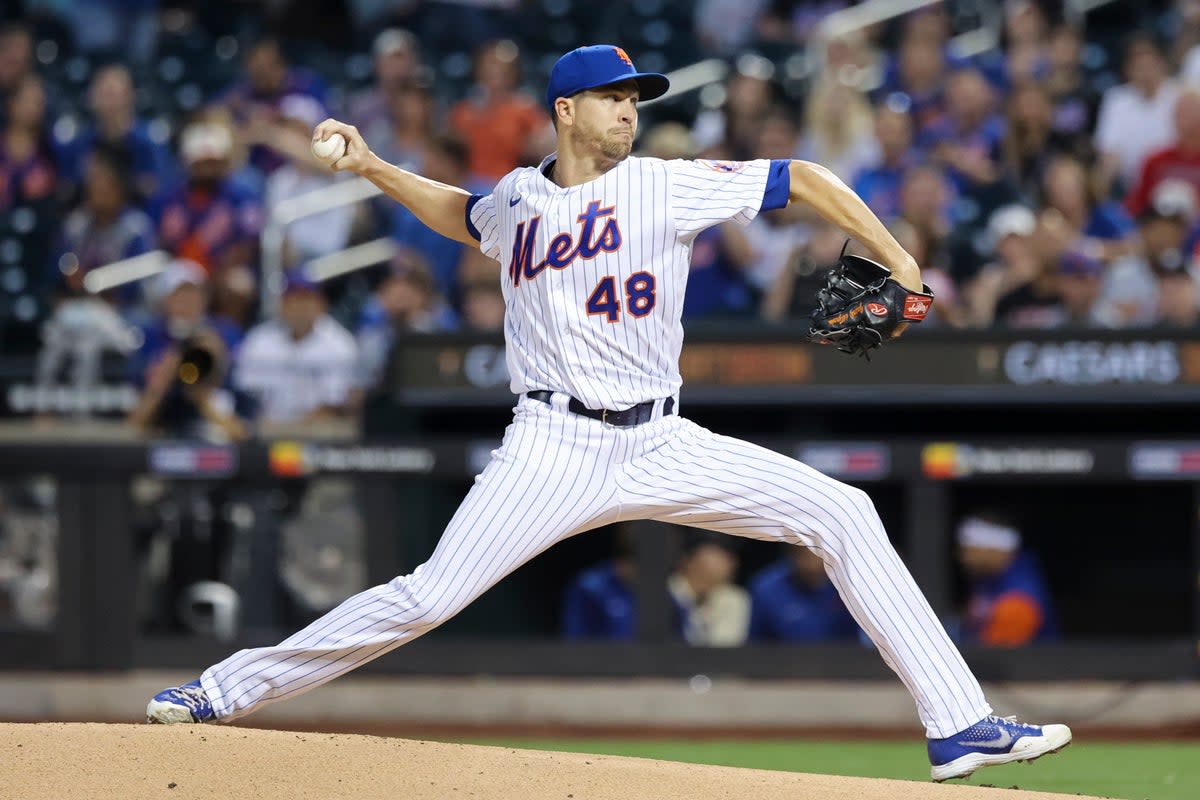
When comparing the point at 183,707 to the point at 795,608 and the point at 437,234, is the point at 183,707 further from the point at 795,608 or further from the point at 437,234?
the point at 437,234

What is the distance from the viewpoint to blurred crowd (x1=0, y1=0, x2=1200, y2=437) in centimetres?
807

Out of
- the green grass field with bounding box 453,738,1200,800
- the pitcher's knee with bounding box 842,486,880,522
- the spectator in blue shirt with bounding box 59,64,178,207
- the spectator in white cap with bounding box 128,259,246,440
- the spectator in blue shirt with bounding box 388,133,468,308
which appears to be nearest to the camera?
the pitcher's knee with bounding box 842,486,880,522

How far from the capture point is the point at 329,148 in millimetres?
4477

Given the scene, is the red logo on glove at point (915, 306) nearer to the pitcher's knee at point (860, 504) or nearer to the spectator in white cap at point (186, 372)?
the pitcher's knee at point (860, 504)

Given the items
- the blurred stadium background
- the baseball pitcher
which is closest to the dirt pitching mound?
the baseball pitcher

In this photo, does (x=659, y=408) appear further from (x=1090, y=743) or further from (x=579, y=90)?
(x=1090, y=743)

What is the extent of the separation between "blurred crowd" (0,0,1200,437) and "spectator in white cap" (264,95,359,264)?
0.02 metres

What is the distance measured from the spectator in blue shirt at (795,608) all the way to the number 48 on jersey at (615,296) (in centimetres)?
349

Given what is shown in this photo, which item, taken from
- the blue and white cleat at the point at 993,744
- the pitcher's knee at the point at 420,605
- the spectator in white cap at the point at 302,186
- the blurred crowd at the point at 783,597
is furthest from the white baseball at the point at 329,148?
the spectator in white cap at the point at 302,186

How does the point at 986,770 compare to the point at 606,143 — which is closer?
the point at 606,143

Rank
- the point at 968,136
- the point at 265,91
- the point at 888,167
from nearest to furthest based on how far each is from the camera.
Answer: the point at 888,167 → the point at 968,136 → the point at 265,91

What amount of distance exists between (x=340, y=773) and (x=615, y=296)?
1246 mm

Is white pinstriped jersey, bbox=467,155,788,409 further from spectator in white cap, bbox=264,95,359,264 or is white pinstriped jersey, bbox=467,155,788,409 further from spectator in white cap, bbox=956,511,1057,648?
spectator in white cap, bbox=264,95,359,264

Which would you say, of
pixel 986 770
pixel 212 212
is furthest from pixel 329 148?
pixel 212 212
